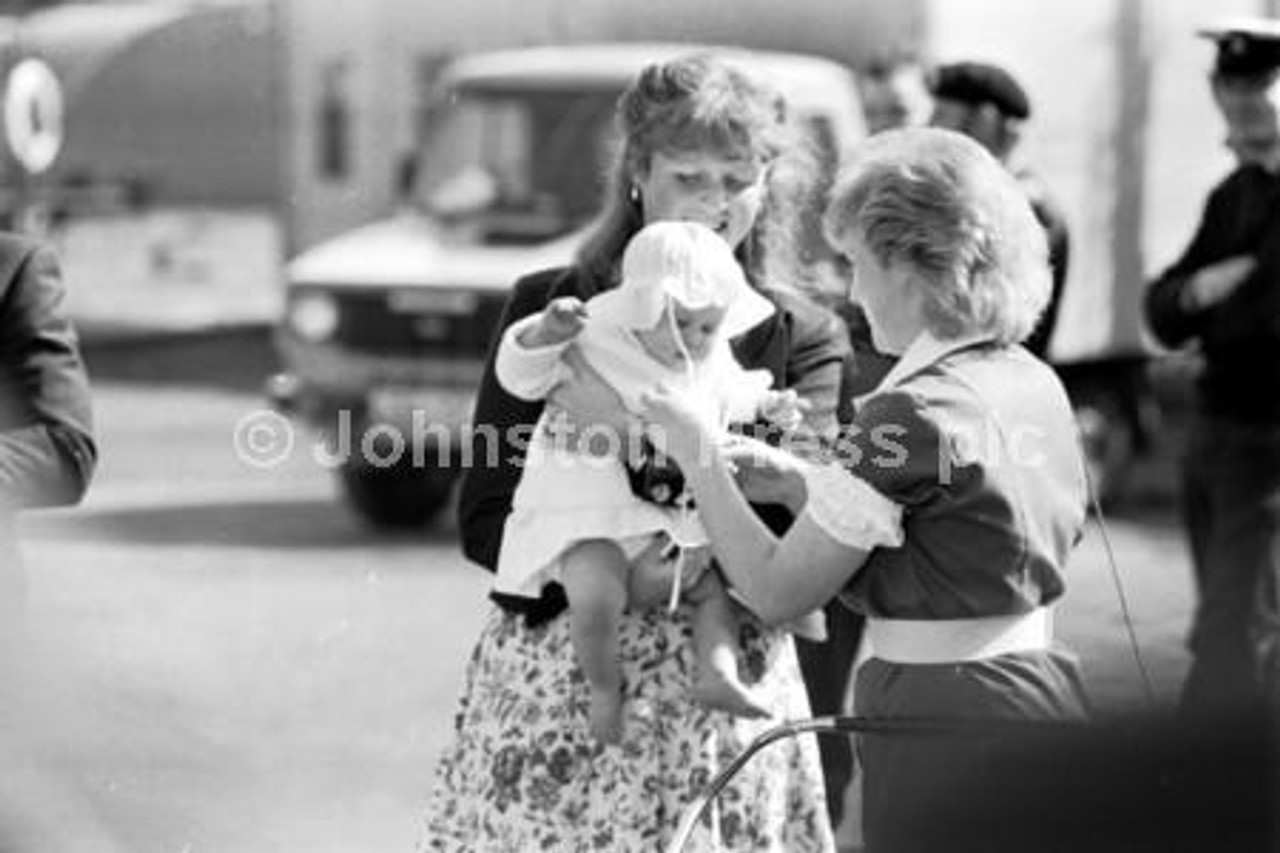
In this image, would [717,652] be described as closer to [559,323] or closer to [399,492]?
[559,323]

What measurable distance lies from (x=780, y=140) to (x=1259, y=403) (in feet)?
11.8

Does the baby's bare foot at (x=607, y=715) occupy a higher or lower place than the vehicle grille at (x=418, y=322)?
higher

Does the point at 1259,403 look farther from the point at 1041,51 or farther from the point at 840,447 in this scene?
the point at 1041,51

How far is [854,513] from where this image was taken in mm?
3527

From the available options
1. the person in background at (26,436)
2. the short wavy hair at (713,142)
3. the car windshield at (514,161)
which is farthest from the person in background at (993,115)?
the car windshield at (514,161)

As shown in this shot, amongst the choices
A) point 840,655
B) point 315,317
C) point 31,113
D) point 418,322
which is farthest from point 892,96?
point 840,655

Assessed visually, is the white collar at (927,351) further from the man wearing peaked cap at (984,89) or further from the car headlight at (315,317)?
the car headlight at (315,317)

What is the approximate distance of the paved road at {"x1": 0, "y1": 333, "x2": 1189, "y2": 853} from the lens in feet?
19.3

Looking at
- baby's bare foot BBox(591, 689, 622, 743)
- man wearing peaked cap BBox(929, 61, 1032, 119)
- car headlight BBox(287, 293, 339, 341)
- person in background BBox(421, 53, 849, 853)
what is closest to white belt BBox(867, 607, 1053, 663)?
person in background BBox(421, 53, 849, 853)

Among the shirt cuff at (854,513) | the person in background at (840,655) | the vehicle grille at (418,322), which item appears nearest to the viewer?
the shirt cuff at (854,513)

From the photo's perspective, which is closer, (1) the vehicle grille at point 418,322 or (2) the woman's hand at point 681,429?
(2) the woman's hand at point 681,429

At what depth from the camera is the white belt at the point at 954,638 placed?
11.9 feet

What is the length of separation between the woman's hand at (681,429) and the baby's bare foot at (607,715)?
35 centimetres

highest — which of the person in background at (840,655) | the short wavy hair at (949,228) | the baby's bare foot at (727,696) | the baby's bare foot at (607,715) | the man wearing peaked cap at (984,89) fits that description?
the short wavy hair at (949,228)
